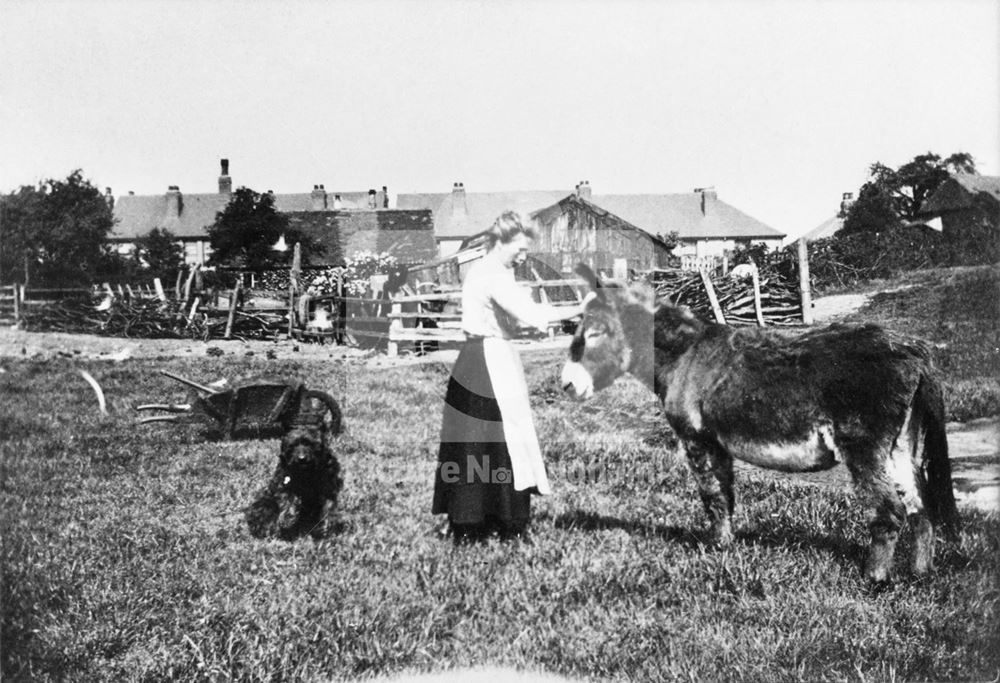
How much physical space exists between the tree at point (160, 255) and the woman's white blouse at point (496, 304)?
229 centimetres

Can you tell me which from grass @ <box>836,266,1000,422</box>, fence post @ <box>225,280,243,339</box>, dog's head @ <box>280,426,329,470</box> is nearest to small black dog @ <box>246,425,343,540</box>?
dog's head @ <box>280,426,329,470</box>

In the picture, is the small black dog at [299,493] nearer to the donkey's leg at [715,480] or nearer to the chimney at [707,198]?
the donkey's leg at [715,480]

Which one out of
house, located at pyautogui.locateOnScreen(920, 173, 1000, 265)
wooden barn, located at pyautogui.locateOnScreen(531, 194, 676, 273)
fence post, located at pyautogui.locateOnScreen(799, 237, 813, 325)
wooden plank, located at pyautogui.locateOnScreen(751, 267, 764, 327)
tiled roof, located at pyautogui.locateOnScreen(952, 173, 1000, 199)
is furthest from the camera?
wooden plank, located at pyautogui.locateOnScreen(751, 267, 764, 327)

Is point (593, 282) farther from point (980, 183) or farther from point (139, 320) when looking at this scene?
point (139, 320)

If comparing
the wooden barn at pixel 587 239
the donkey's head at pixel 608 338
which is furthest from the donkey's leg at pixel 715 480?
the wooden barn at pixel 587 239

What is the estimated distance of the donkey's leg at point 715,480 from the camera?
358 cm

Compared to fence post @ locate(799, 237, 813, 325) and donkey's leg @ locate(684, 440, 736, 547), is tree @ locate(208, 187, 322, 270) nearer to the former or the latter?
donkey's leg @ locate(684, 440, 736, 547)

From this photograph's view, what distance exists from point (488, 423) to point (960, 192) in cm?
296

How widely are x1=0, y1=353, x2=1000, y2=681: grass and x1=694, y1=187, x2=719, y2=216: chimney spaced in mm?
2003

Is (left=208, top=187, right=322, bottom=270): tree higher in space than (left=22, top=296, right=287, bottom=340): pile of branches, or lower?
higher

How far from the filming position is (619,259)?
5633mm

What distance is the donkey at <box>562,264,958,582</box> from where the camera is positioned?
9.79 feet

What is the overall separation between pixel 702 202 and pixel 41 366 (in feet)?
17.8

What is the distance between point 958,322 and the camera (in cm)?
367
